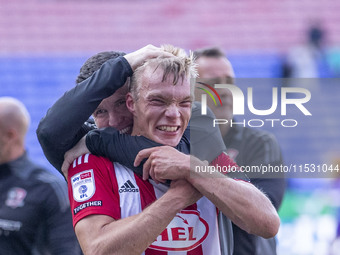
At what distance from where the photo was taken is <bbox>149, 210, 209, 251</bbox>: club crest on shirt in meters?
2.00

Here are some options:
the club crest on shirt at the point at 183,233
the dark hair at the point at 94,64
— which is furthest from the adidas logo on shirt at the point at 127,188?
the dark hair at the point at 94,64

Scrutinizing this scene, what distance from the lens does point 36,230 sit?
3389mm

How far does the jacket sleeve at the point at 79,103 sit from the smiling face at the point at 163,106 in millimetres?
88

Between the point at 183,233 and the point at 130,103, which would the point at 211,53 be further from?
the point at 183,233

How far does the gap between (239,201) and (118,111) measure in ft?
2.13

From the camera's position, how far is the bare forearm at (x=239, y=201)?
6.12ft

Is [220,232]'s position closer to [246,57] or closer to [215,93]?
[215,93]

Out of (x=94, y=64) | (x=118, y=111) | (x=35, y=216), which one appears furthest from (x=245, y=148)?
(x=35, y=216)

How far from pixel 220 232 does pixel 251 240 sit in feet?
0.86

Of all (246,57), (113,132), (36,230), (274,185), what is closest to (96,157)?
(113,132)

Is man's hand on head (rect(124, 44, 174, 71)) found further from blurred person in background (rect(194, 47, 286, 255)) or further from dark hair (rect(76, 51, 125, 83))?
dark hair (rect(76, 51, 125, 83))

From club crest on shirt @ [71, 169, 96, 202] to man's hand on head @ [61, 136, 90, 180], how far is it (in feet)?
0.25

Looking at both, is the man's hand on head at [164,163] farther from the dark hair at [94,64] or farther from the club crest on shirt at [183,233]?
the dark hair at [94,64]

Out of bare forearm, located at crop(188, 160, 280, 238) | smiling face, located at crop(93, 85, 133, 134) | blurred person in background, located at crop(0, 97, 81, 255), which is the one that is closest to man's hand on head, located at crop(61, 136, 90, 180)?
smiling face, located at crop(93, 85, 133, 134)
